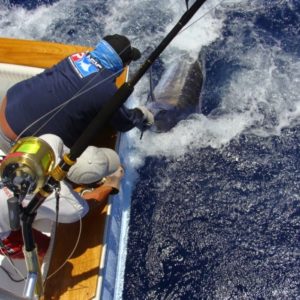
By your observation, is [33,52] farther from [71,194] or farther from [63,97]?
[71,194]

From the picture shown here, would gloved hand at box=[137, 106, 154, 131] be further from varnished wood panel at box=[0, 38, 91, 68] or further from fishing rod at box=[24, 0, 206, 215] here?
fishing rod at box=[24, 0, 206, 215]

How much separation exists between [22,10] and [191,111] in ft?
10.5

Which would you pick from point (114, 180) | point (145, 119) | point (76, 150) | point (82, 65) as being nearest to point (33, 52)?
point (82, 65)

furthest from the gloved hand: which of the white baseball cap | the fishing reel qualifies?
the fishing reel

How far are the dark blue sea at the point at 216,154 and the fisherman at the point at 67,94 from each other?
1148mm

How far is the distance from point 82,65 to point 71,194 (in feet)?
3.28

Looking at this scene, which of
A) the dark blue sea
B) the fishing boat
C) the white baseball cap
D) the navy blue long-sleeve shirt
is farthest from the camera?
the dark blue sea

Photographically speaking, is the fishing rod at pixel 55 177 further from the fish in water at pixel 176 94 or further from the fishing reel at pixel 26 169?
the fish in water at pixel 176 94

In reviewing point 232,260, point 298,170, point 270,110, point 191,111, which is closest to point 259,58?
point 270,110

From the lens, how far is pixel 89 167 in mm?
2709

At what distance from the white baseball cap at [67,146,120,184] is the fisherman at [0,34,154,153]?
1.29 feet

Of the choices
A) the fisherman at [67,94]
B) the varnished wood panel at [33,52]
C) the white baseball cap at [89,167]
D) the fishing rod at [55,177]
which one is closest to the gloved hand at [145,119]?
the fisherman at [67,94]

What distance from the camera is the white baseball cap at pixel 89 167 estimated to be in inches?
106

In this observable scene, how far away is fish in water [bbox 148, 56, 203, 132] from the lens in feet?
15.0
